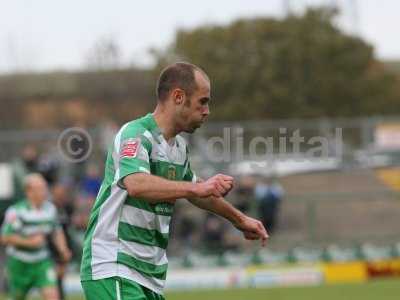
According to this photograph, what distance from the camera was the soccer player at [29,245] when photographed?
1346 centimetres

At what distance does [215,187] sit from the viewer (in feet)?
18.7

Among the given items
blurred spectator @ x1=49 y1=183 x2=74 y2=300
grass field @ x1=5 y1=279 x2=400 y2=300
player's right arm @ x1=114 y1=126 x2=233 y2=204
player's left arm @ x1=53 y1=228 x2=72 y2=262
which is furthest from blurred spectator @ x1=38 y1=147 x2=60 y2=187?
player's right arm @ x1=114 y1=126 x2=233 y2=204

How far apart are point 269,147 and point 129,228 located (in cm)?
1794

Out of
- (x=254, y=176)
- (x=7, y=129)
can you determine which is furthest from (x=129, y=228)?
(x=7, y=129)

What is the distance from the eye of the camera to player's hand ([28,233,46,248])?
13.4 meters

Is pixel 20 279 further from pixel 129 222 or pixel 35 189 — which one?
pixel 129 222

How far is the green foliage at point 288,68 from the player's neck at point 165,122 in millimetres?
23159

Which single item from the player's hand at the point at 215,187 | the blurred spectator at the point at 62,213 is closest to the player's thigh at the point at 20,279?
the blurred spectator at the point at 62,213

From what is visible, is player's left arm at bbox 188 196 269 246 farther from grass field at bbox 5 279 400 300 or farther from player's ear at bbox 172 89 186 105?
grass field at bbox 5 279 400 300

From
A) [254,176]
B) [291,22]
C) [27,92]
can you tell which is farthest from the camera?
[27,92]

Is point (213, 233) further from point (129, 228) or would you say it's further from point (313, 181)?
point (129, 228)

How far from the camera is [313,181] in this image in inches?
943

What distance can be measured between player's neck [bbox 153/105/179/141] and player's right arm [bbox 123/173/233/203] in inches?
16.6

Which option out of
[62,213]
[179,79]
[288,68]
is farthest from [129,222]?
[288,68]
